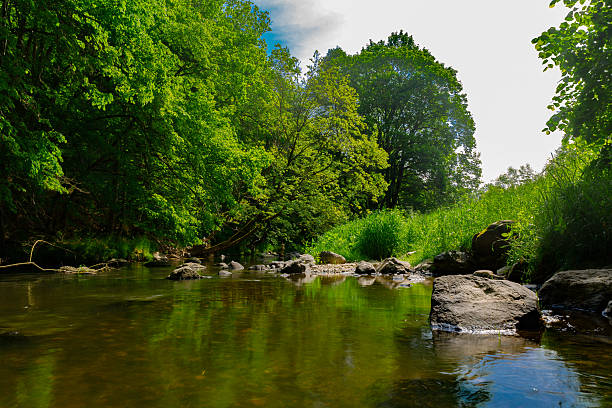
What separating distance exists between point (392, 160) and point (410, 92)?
21.0ft

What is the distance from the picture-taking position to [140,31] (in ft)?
28.2

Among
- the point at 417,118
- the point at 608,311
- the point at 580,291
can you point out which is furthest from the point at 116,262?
the point at 417,118

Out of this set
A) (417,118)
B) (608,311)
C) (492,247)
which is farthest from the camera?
(417,118)

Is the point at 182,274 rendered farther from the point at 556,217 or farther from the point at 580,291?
the point at 556,217

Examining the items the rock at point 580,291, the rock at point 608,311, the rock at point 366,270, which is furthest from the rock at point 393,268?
the rock at point 608,311

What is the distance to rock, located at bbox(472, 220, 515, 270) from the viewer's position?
9492 mm

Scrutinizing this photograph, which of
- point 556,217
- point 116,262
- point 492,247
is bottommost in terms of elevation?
point 116,262

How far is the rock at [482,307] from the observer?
14.5 ft

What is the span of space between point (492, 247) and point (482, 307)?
17.7 ft

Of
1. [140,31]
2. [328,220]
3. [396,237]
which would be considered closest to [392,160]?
[328,220]

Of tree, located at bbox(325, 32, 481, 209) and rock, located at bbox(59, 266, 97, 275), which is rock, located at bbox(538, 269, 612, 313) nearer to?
rock, located at bbox(59, 266, 97, 275)

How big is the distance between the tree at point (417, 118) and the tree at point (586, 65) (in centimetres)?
2705

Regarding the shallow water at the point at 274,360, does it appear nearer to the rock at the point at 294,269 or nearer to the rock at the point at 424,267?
the rock at the point at 294,269

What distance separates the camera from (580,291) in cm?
570
